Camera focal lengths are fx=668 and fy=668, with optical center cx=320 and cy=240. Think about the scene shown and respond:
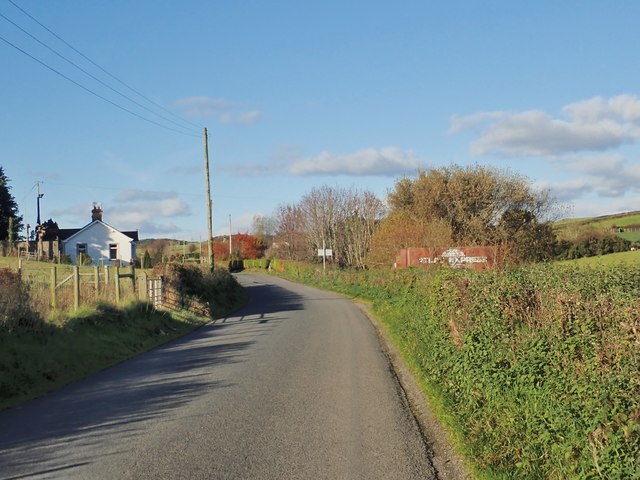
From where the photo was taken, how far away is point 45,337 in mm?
14914

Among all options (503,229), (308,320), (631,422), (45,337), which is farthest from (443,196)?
(631,422)

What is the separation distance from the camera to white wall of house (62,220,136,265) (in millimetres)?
72125

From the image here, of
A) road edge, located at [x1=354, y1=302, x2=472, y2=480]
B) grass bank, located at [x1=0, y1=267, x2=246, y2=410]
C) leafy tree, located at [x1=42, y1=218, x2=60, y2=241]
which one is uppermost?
leafy tree, located at [x1=42, y1=218, x2=60, y2=241]

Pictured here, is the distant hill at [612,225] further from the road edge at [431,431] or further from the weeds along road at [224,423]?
the weeds along road at [224,423]

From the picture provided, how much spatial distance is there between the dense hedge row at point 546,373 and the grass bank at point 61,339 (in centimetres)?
733

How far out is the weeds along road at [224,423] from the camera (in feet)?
23.0

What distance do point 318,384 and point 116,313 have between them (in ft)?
34.2

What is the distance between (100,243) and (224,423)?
67495 millimetres

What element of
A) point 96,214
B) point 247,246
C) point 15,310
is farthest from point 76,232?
point 15,310

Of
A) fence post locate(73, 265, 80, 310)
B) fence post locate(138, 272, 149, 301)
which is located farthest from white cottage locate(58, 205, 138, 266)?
fence post locate(73, 265, 80, 310)

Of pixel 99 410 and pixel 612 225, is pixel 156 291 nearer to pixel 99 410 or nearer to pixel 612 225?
pixel 99 410

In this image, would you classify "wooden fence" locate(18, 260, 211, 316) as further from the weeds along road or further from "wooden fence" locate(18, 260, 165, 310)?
the weeds along road

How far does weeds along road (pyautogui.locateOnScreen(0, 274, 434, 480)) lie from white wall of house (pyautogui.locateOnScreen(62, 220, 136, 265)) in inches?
2322

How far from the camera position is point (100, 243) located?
72500 mm
